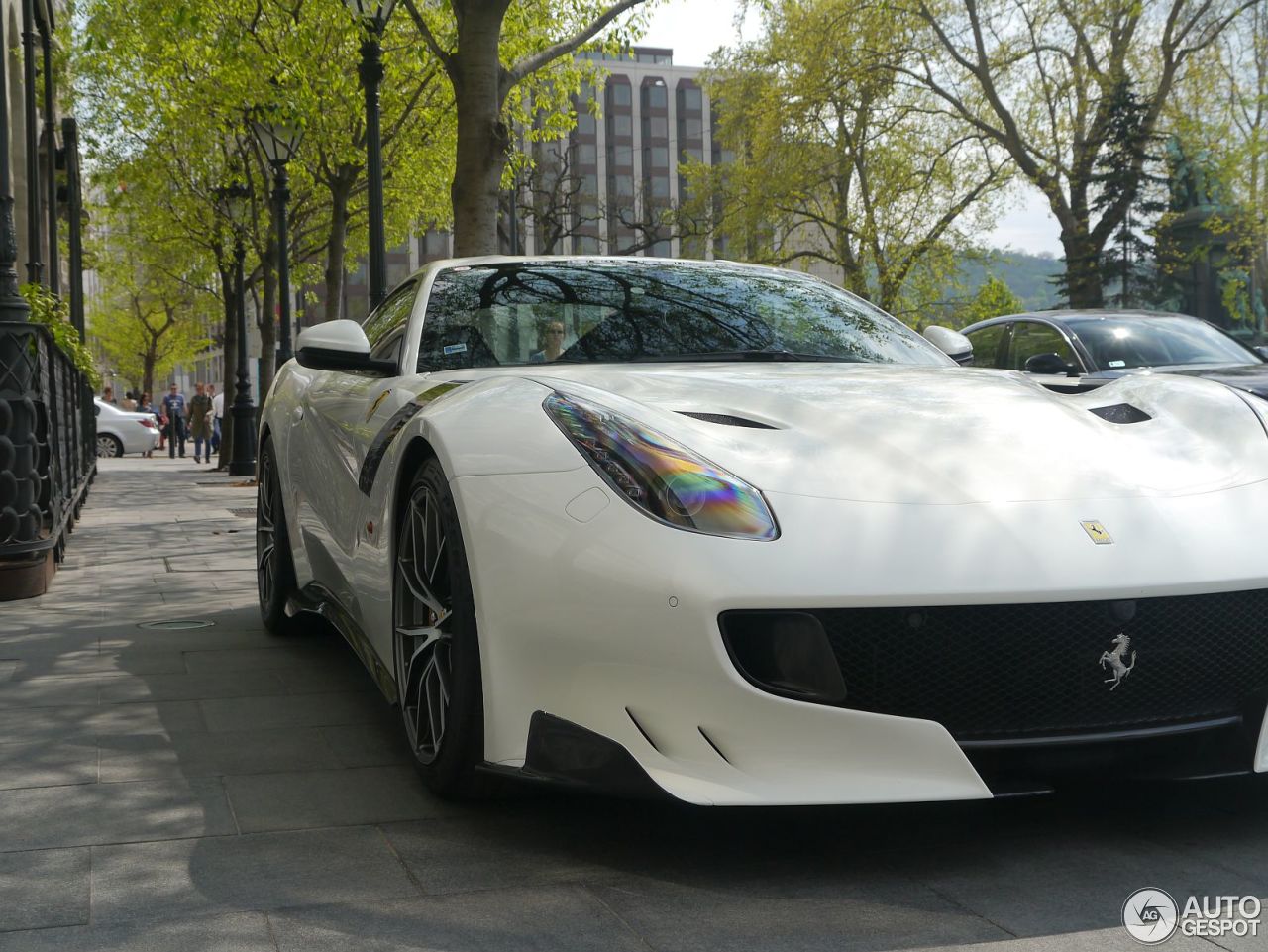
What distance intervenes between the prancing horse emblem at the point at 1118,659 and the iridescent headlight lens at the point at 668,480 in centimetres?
66

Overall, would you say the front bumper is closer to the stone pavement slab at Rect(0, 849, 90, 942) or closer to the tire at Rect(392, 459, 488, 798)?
the tire at Rect(392, 459, 488, 798)

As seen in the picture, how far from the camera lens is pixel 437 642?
3.31 meters

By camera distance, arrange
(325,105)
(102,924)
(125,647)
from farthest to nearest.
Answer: (325,105) → (125,647) → (102,924)

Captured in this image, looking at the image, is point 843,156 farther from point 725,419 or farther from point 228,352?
point 725,419

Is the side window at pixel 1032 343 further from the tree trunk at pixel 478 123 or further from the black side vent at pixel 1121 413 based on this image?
the black side vent at pixel 1121 413

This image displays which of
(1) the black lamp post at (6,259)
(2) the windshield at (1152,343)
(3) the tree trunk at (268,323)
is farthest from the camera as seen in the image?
(3) the tree trunk at (268,323)

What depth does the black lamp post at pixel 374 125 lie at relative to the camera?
11.7m

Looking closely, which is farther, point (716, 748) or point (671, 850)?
point (671, 850)

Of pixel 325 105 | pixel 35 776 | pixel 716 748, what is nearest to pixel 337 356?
pixel 35 776

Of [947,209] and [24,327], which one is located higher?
[947,209]

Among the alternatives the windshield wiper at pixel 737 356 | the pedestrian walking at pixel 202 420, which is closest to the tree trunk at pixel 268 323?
the pedestrian walking at pixel 202 420

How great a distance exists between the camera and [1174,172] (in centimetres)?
3681

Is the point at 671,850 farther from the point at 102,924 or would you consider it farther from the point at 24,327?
the point at 24,327

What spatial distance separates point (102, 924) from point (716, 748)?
1.15 meters
